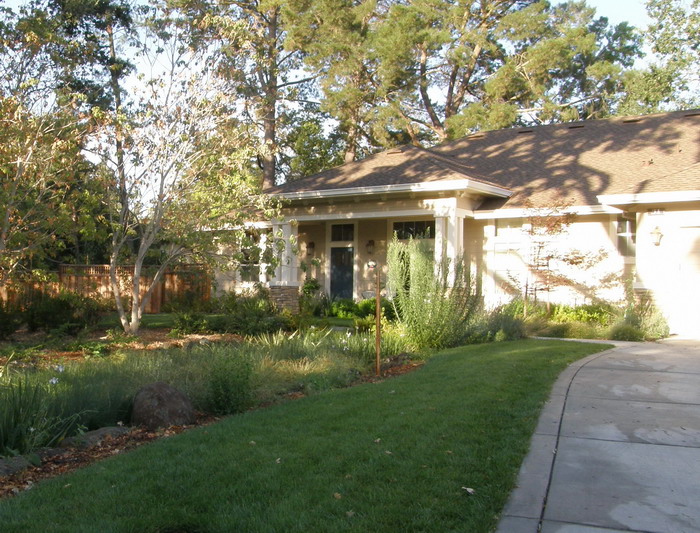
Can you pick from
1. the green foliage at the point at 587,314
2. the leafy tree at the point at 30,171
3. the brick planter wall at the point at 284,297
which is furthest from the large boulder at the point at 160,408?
the brick planter wall at the point at 284,297

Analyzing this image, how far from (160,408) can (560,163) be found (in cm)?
1520

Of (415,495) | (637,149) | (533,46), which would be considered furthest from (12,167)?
(533,46)

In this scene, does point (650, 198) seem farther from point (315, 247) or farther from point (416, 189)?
point (315, 247)

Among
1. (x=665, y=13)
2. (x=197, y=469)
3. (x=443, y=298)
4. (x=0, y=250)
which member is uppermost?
(x=665, y=13)

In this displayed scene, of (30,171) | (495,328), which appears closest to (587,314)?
(495,328)

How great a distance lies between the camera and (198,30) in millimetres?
14094

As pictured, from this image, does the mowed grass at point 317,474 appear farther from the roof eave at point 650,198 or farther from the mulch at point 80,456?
the roof eave at point 650,198

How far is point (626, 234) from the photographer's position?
1633 cm

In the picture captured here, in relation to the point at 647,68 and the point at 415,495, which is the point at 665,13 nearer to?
the point at 647,68

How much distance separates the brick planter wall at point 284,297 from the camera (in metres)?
18.8

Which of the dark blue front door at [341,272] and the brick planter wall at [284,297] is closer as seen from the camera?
the brick planter wall at [284,297]

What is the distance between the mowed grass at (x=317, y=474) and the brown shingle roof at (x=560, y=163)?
33.5 feet

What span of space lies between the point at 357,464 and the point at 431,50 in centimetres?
2680

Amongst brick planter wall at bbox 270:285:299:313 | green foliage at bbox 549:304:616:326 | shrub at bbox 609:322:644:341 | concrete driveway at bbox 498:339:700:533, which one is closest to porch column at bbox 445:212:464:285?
green foliage at bbox 549:304:616:326
